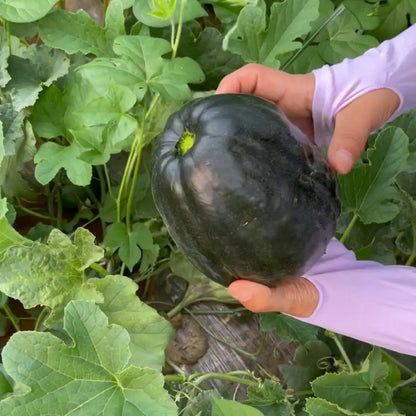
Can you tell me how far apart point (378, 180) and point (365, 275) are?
0.17 metres

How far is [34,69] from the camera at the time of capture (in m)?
0.96

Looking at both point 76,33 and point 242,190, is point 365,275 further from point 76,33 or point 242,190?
point 76,33

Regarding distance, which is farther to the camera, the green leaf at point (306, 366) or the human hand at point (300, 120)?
the green leaf at point (306, 366)

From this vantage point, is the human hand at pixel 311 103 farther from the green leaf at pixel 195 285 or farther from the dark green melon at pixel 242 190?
the green leaf at pixel 195 285

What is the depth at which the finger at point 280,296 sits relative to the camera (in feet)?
2.26

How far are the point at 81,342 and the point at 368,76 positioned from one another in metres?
0.55

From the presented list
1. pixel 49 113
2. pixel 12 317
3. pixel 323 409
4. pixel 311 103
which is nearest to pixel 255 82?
pixel 311 103

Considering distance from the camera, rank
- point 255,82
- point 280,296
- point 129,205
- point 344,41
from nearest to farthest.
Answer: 1. point 280,296
2. point 255,82
3. point 129,205
4. point 344,41

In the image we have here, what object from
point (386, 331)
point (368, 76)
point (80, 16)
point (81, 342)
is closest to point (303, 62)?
point (368, 76)

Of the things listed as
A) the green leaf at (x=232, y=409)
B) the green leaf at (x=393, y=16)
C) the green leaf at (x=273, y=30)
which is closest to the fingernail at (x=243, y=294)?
the green leaf at (x=232, y=409)

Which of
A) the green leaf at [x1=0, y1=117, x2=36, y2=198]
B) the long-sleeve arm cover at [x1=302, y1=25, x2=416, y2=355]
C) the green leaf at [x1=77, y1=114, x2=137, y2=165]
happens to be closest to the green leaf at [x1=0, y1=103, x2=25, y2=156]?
the green leaf at [x1=0, y1=117, x2=36, y2=198]

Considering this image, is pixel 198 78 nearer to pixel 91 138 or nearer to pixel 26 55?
pixel 91 138

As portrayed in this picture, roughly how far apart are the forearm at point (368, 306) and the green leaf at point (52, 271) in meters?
0.31

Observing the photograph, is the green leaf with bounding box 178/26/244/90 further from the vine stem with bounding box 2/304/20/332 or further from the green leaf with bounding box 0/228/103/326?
the vine stem with bounding box 2/304/20/332
